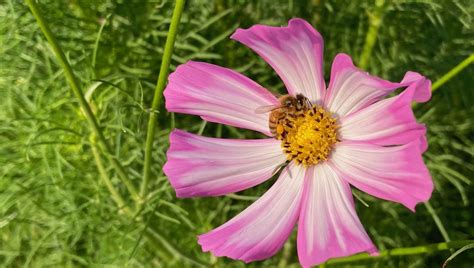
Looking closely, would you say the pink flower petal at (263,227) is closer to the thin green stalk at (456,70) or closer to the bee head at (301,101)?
the bee head at (301,101)

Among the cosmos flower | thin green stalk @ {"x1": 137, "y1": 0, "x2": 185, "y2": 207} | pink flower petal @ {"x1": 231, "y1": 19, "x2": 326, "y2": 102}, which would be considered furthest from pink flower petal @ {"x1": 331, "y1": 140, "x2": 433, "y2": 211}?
thin green stalk @ {"x1": 137, "y1": 0, "x2": 185, "y2": 207}

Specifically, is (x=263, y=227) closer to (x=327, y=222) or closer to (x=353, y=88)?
(x=327, y=222)

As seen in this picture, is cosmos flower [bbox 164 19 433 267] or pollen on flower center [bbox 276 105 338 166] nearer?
cosmos flower [bbox 164 19 433 267]

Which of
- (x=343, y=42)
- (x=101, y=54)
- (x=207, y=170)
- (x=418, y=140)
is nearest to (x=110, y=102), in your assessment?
(x=101, y=54)

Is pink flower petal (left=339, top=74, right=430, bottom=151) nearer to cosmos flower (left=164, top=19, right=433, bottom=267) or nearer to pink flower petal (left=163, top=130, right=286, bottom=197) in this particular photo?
cosmos flower (left=164, top=19, right=433, bottom=267)

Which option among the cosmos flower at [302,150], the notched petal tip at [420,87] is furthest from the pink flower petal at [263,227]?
the notched petal tip at [420,87]

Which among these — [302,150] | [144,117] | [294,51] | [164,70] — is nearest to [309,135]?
[302,150]
